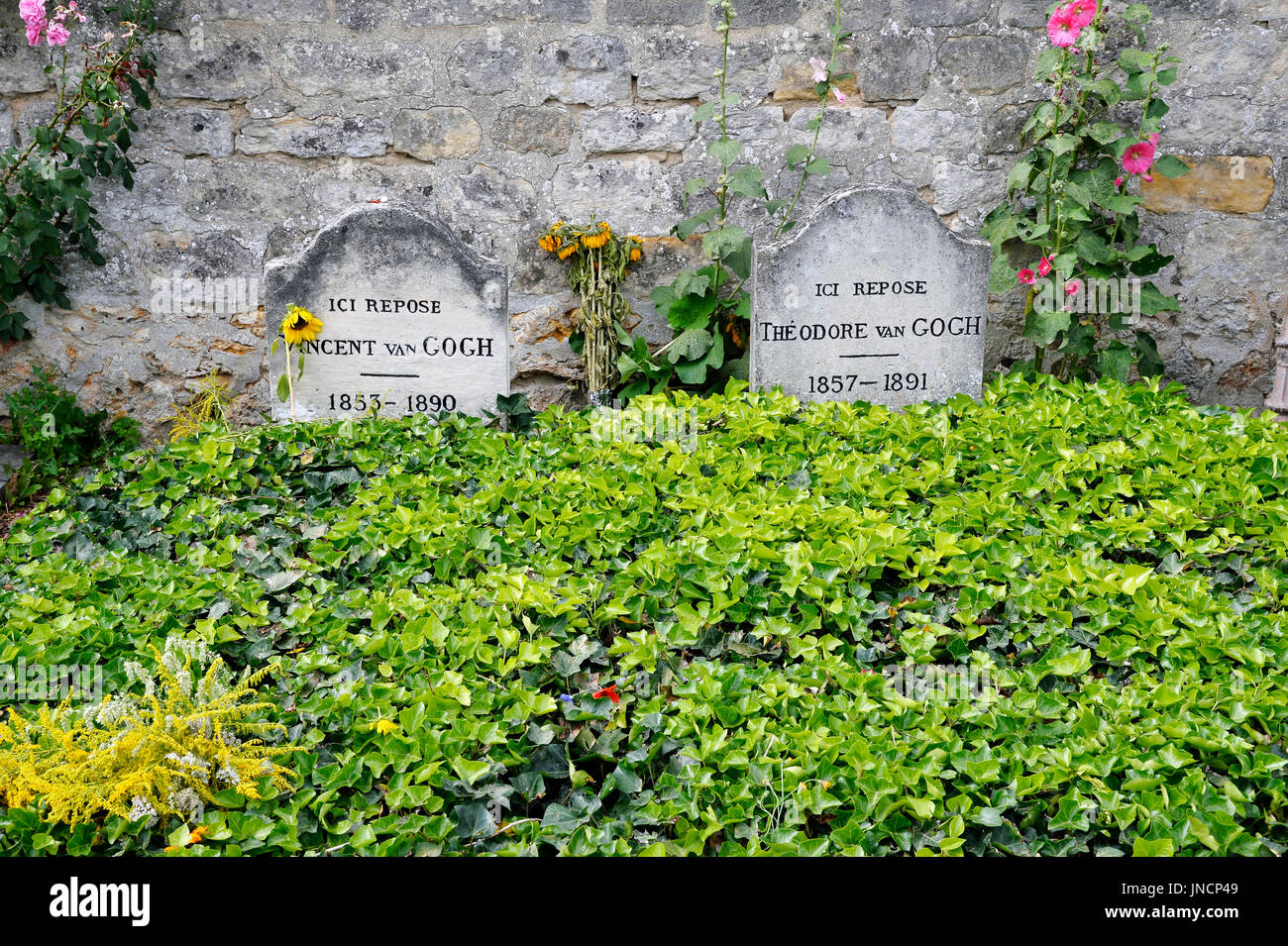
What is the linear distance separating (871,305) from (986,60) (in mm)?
1453

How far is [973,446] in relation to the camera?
3.14 metres

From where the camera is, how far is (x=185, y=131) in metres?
4.40

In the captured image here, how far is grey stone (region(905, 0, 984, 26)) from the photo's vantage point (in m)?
4.43

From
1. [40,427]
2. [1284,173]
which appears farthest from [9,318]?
[1284,173]

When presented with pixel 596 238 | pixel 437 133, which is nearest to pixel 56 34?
pixel 437 133

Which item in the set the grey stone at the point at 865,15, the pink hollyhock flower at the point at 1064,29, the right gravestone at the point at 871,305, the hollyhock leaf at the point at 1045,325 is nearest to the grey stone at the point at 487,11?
the grey stone at the point at 865,15

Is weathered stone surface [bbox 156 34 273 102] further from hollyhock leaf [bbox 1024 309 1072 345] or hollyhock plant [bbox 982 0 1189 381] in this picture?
hollyhock leaf [bbox 1024 309 1072 345]

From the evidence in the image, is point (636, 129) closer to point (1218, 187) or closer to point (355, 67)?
point (355, 67)

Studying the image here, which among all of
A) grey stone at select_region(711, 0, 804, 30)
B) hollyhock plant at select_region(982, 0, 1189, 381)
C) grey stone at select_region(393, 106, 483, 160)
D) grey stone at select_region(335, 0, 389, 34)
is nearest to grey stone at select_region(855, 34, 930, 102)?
grey stone at select_region(711, 0, 804, 30)
